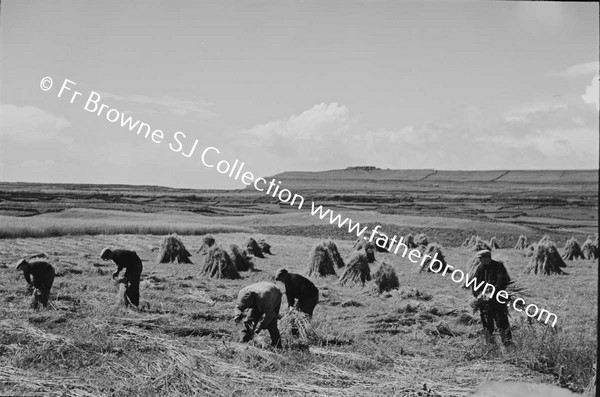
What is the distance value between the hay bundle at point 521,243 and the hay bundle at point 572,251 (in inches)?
37.1

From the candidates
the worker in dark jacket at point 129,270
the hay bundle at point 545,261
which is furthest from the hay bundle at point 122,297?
the hay bundle at point 545,261

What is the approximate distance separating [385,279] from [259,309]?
2.77 m

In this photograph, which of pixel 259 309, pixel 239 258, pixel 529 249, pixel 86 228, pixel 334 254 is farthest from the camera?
pixel 529 249

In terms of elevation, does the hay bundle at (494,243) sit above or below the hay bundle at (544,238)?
below

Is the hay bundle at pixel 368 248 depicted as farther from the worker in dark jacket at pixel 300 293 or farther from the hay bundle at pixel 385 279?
the worker in dark jacket at pixel 300 293

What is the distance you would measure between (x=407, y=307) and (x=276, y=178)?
92.1 inches

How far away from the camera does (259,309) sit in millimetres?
5977

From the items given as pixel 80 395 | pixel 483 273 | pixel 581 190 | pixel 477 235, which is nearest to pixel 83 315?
pixel 80 395

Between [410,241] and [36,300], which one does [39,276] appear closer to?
[36,300]

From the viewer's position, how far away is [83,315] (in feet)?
21.7

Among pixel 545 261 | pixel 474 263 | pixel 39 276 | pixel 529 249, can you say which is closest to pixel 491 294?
pixel 474 263

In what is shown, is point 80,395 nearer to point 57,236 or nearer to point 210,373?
point 210,373

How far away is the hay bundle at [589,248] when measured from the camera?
977 centimetres

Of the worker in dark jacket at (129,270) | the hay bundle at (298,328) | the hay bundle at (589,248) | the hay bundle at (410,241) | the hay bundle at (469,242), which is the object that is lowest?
the worker in dark jacket at (129,270)
